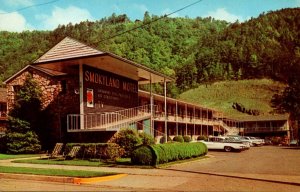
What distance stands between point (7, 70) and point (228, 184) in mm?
71376

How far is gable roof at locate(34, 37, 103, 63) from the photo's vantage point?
2939 centimetres

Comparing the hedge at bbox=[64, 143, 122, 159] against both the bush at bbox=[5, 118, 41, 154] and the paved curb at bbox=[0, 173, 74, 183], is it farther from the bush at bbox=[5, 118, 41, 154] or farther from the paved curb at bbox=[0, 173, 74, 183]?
the paved curb at bbox=[0, 173, 74, 183]

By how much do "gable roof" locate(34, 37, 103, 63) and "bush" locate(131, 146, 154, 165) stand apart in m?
9.50

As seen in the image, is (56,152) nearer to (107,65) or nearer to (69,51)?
(69,51)

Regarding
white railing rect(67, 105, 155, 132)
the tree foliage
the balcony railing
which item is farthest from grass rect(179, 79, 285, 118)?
the tree foliage

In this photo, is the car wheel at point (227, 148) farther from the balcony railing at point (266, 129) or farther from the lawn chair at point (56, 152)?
the balcony railing at point (266, 129)

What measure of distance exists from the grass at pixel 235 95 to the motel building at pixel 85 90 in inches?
3281

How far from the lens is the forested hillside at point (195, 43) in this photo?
340 feet

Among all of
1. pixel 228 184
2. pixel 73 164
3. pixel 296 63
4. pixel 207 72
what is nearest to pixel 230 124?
pixel 296 63

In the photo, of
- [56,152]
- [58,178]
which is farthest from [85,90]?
[58,178]

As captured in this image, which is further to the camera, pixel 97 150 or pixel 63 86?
pixel 63 86

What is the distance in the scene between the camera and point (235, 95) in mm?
139625

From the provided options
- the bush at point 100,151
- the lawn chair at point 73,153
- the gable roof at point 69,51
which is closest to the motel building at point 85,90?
the gable roof at point 69,51

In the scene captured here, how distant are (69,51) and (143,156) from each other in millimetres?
12696
